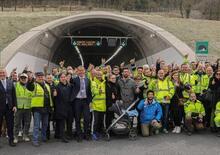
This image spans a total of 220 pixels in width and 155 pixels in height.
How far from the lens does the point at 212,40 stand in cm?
2584

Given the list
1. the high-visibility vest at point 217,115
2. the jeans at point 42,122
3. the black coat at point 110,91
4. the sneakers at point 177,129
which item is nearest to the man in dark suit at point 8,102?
the jeans at point 42,122

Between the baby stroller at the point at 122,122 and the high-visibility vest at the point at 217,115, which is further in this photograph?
the high-visibility vest at the point at 217,115

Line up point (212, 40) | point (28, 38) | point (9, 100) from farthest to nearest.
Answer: point (212, 40)
point (28, 38)
point (9, 100)

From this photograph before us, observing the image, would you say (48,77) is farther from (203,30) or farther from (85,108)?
(203,30)

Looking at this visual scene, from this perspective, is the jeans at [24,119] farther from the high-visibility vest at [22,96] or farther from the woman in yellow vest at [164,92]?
the woman in yellow vest at [164,92]

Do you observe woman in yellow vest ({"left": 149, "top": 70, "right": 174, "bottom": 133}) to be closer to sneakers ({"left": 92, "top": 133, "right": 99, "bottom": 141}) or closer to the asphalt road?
the asphalt road

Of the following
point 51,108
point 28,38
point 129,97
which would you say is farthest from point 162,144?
point 28,38

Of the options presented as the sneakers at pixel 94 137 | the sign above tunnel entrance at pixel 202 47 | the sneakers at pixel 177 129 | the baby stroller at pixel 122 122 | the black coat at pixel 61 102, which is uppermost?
the sign above tunnel entrance at pixel 202 47

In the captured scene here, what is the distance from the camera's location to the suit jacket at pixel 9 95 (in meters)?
9.50

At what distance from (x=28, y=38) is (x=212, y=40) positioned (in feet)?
39.2

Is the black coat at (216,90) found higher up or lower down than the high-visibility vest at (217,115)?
higher up

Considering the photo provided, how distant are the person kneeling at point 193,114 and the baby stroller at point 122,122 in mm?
1503

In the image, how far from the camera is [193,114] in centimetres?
1097

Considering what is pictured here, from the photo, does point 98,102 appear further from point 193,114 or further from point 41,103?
point 193,114
